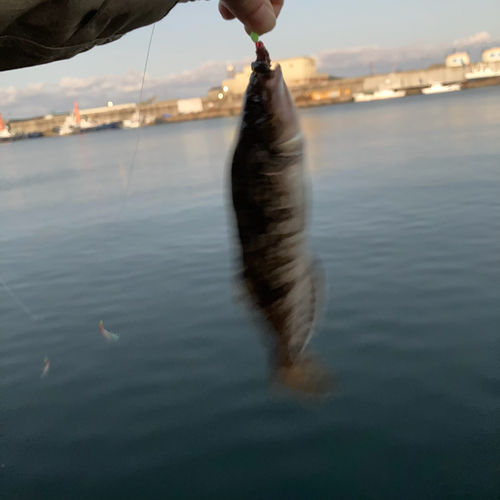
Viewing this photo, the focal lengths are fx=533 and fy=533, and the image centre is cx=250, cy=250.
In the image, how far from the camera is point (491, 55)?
121 metres

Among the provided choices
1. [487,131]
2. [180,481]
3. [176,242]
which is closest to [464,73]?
[487,131]

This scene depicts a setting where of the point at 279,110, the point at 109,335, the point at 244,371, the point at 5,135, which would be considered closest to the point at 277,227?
the point at 279,110

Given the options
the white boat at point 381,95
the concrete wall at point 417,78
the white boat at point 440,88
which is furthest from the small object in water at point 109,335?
the white boat at point 440,88

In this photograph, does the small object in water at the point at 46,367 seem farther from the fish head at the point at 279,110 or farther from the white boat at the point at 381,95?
the white boat at the point at 381,95

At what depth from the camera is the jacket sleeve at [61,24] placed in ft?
5.10

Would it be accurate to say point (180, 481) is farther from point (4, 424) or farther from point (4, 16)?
point (4, 16)

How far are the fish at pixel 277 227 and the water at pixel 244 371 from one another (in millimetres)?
176

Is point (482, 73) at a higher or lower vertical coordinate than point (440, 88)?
higher

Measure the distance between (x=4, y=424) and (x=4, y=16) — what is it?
223 inches

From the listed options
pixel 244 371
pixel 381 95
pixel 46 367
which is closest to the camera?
pixel 244 371

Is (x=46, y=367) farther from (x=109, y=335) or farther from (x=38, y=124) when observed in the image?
(x=38, y=124)

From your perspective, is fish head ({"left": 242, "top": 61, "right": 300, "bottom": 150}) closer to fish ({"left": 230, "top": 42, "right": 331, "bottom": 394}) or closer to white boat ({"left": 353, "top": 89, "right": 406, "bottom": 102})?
fish ({"left": 230, "top": 42, "right": 331, "bottom": 394})

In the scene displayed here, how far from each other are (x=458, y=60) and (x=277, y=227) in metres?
139

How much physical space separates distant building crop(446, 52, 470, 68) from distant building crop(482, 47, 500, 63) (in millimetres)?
3755
